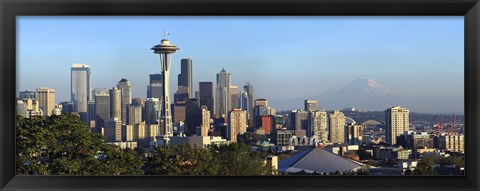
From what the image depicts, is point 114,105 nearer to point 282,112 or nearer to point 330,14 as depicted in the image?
point 282,112

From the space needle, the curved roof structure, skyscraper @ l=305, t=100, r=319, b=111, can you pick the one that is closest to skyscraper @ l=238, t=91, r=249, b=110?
skyscraper @ l=305, t=100, r=319, b=111

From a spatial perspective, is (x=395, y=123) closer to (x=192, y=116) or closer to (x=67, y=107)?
(x=192, y=116)

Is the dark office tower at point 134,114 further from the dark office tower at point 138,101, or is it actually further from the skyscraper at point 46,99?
the skyscraper at point 46,99

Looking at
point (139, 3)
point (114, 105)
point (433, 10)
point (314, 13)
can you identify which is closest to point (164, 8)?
point (139, 3)

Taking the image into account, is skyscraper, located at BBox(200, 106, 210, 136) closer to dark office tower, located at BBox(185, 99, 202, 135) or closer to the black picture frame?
dark office tower, located at BBox(185, 99, 202, 135)

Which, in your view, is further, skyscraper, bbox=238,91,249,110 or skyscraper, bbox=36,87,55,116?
skyscraper, bbox=238,91,249,110

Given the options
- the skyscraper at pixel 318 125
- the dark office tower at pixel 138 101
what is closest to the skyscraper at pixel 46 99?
the dark office tower at pixel 138 101
